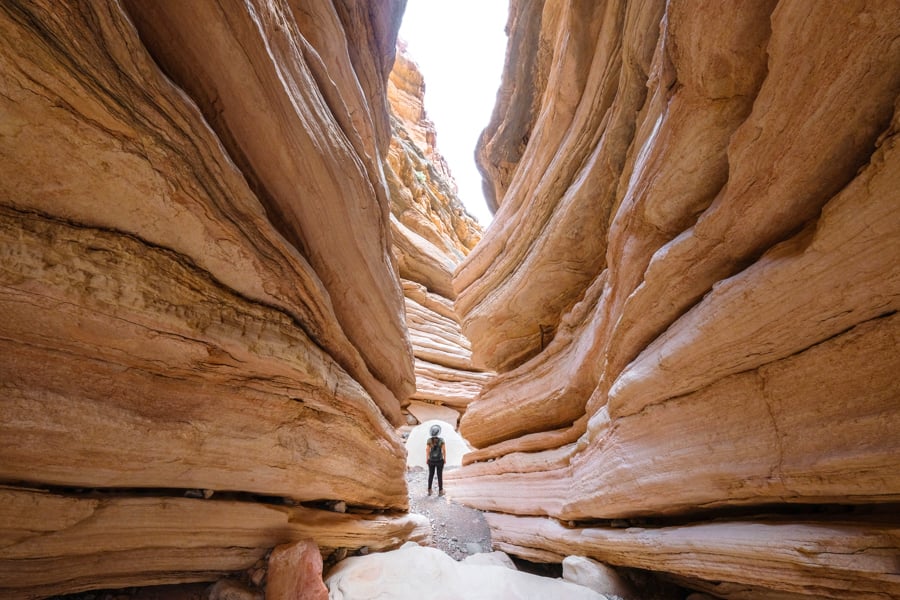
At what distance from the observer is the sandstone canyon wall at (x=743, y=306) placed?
4.61 ft

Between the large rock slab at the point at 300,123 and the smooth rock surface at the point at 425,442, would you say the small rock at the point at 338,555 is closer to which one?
the large rock slab at the point at 300,123

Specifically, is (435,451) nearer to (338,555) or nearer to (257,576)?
(338,555)

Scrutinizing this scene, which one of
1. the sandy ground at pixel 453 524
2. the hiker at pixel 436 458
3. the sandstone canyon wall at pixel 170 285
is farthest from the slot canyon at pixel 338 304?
the hiker at pixel 436 458

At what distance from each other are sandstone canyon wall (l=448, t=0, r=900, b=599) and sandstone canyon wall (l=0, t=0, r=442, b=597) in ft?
7.36

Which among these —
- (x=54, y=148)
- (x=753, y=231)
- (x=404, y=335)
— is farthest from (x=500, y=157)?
(x=54, y=148)

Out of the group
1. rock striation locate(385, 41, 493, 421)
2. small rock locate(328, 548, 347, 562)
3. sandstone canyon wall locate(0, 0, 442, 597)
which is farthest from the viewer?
rock striation locate(385, 41, 493, 421)

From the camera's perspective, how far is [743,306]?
1802mm

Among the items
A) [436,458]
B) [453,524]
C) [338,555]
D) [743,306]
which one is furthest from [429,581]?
[436,458]

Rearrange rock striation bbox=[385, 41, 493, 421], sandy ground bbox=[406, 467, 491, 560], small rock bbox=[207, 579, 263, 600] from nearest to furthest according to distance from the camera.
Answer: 1. small rock bbox=[207, 579, 263, 600]
2. sandy ground bbox=[406, 467, 491, 560]
3. rock striation bbox=[385, 41, 493, 421]

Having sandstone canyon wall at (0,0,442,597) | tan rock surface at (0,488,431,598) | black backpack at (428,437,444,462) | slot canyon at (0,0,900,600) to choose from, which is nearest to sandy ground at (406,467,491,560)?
black backpack at (428,437,444,462)

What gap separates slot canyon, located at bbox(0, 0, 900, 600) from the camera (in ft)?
4.38

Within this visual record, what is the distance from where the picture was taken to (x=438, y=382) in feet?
41.3

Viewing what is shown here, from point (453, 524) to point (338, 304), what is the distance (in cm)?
432

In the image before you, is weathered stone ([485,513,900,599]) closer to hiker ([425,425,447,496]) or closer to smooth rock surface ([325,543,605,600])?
smooth rock surface ([325,543,605,600])
